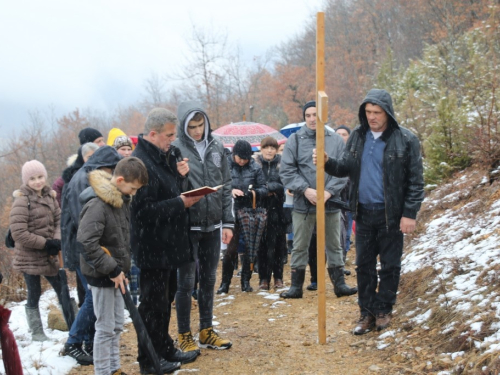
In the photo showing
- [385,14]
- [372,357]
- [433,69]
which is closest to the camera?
[372,357]

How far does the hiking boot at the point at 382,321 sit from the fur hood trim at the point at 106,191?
107 inches

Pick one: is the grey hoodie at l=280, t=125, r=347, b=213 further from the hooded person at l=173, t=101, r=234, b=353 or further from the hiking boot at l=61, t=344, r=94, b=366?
the hiking boot at l=61, t=344, r=94, b=366

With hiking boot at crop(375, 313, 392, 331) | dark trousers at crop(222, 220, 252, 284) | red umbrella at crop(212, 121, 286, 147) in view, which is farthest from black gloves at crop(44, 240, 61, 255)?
red umbrella at crop(212, 121, 286, 147)

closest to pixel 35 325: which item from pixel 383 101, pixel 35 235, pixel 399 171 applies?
pixel 35 235

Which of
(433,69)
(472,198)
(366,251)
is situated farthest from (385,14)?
(366,251)

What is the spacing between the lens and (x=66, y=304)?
222 inches

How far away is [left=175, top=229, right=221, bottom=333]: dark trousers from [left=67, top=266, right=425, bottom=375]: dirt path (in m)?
0.38

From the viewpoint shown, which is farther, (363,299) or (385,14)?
(385,14)

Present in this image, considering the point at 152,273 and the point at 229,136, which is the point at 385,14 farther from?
the point at 152,273

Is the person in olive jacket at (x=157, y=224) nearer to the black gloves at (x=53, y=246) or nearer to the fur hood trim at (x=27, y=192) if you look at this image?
the black gloves at (x=53, y=246)

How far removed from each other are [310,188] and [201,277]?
2.05m

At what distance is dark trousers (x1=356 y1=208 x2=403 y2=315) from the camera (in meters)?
4.75

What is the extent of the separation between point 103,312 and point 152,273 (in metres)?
0.49

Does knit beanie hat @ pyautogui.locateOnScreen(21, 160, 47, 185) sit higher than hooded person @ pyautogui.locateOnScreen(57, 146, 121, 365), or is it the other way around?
knit beanie hat @ pyautogui.locateOnScreen(21, 160, 47, 185)
